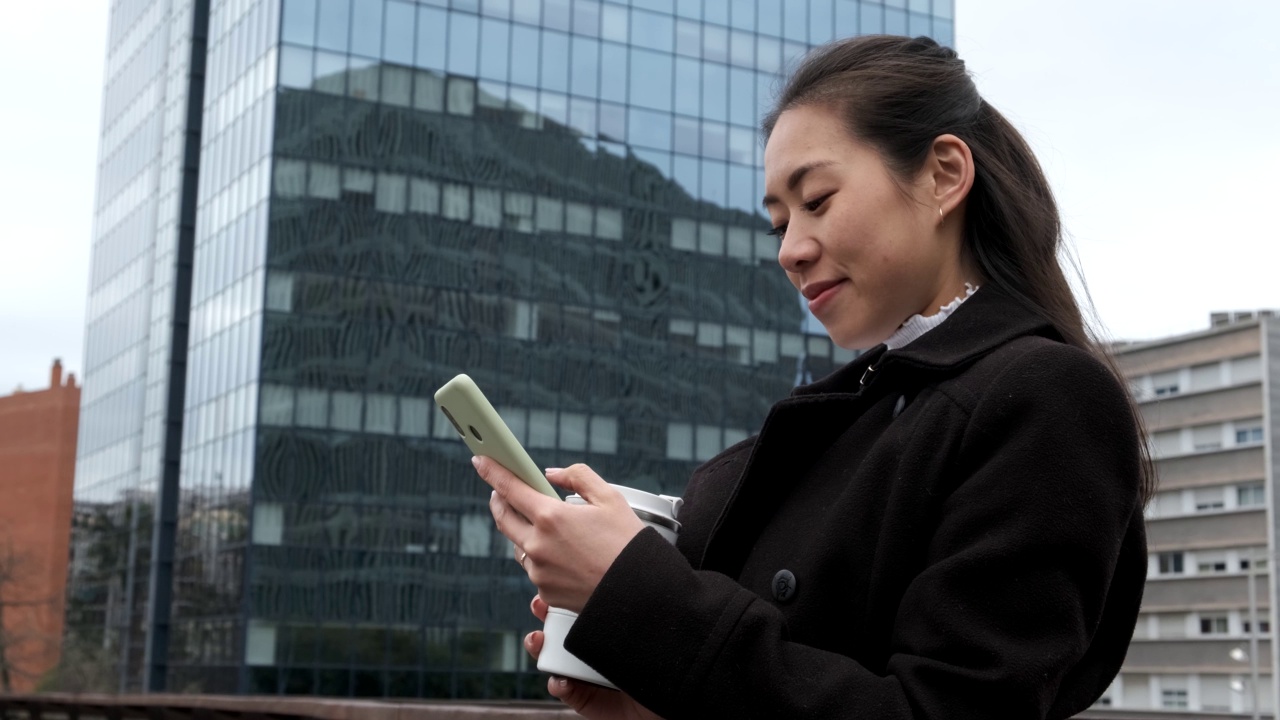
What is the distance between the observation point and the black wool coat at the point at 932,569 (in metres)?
1.53

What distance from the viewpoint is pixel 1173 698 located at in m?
83.8

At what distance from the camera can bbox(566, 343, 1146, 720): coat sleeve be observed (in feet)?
5.00

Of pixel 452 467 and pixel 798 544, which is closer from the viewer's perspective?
pixel 798 544

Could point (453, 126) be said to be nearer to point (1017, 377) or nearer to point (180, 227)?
point (180, 227)

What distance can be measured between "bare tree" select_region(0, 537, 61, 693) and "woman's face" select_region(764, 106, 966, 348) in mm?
57432

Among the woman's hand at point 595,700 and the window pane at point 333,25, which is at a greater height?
the window pane at point 333,25

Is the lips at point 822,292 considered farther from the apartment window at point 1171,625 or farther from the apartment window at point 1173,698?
the apartment window at point 1171,625

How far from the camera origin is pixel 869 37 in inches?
80.2

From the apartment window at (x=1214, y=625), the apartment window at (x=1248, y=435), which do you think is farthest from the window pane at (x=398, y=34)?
the apartment window at (x=1214, y=625)

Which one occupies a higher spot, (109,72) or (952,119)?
(109,72)

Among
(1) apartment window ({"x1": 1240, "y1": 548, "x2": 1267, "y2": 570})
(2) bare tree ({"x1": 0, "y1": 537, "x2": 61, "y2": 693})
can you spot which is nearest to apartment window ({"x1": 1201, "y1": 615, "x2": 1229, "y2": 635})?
(1) apartment window ({"x1": 1240, "y1": 548, "x2": 1267, "y2": 570})

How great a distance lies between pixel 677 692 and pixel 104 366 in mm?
→ 61379

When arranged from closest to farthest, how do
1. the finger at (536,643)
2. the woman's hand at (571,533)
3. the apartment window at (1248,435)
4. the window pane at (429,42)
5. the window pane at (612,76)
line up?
the woman's hand at (571,533) < the finger at (536,643) < the window pane at (429,42) < the window pane at (612,76) < the apartment window at (1248,435)

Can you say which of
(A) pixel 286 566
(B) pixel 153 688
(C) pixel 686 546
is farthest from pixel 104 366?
(C) pixel 686 546
